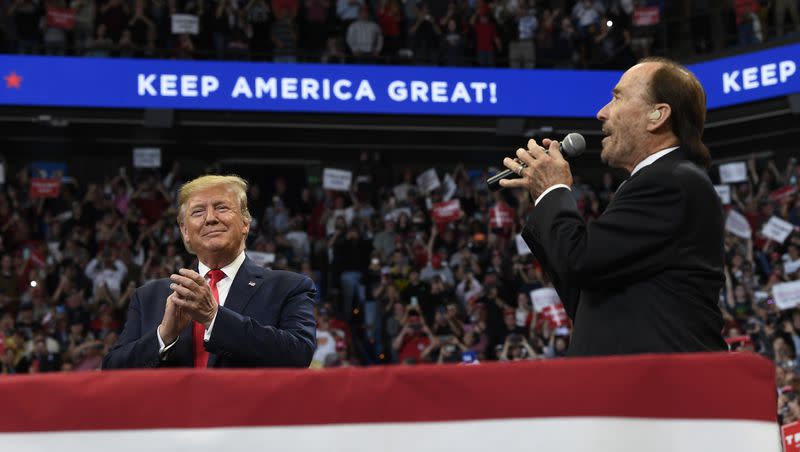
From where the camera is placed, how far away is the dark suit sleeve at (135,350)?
9.02 feet

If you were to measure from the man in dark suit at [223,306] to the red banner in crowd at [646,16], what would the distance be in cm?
1447

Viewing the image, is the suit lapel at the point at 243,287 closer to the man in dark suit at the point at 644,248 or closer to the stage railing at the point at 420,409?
the man in dark suit at the point at 644,248

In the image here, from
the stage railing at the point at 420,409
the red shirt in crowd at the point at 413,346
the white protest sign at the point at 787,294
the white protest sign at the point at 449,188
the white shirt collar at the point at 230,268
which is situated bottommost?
the red shirt in crowd at the point at 413,346

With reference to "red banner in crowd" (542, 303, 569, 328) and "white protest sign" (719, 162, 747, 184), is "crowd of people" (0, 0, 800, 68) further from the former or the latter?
"red banner in crowd" (542, 303, 569, 328)

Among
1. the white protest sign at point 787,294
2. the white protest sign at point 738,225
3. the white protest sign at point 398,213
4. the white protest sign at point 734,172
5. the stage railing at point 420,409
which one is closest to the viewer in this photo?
the stage railing at point 420,409

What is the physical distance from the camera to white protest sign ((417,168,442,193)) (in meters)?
15.0

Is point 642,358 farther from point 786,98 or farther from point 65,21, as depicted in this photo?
point 786,98

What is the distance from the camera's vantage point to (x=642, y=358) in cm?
167

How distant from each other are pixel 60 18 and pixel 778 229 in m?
9.64

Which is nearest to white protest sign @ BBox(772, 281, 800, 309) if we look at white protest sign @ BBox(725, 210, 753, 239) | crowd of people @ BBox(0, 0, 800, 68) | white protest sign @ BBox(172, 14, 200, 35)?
white protest sign @ BBox(725, 210, 753, 239)

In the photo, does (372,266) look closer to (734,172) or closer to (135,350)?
(734,172)

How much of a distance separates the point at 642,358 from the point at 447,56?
14667 mm

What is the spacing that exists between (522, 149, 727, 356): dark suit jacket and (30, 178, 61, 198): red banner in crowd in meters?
12.9

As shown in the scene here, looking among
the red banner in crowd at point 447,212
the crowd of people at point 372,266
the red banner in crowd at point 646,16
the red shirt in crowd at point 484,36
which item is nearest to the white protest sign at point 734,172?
the crowd of people at point 372,266
